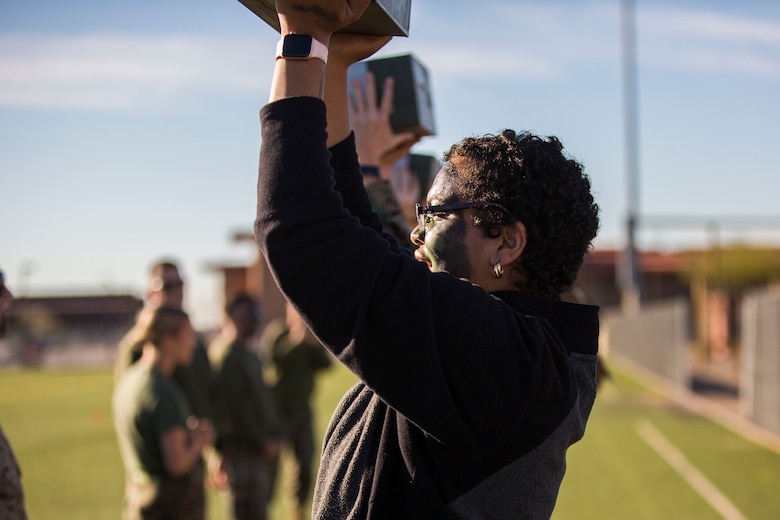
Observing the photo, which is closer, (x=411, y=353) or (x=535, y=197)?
(x=411, y=353)

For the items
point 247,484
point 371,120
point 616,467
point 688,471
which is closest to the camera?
point 371,120

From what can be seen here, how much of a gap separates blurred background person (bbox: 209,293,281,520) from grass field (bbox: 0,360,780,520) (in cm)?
203

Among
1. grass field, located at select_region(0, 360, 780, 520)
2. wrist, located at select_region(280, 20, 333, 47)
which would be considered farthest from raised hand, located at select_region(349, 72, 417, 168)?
grass field, located at select_region(0, 360, 780, 520)

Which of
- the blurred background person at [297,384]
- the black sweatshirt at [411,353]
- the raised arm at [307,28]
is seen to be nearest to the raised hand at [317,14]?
the raised arm at [307,28]

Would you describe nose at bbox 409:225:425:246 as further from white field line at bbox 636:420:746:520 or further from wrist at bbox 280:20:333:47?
white field line at bbox 636:420:746:520

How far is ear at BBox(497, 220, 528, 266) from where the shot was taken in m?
1.90

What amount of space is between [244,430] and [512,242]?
6.07 metres

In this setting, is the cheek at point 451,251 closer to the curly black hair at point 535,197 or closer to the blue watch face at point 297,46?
the curly black hair at point 535,197

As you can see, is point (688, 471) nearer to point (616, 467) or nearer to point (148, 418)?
point (616, 467)

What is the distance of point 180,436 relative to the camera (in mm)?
5156

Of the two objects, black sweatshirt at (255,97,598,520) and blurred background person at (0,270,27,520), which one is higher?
black sweatshirt at (255,97,598,520)

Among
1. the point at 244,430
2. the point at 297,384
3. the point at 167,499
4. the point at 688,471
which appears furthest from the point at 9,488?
the point at 688,471

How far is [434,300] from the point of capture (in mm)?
1685

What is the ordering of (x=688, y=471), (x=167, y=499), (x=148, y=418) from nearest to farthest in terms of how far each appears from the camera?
(x=148, y=418), (x=167, y=499), (x=688, y=471)
